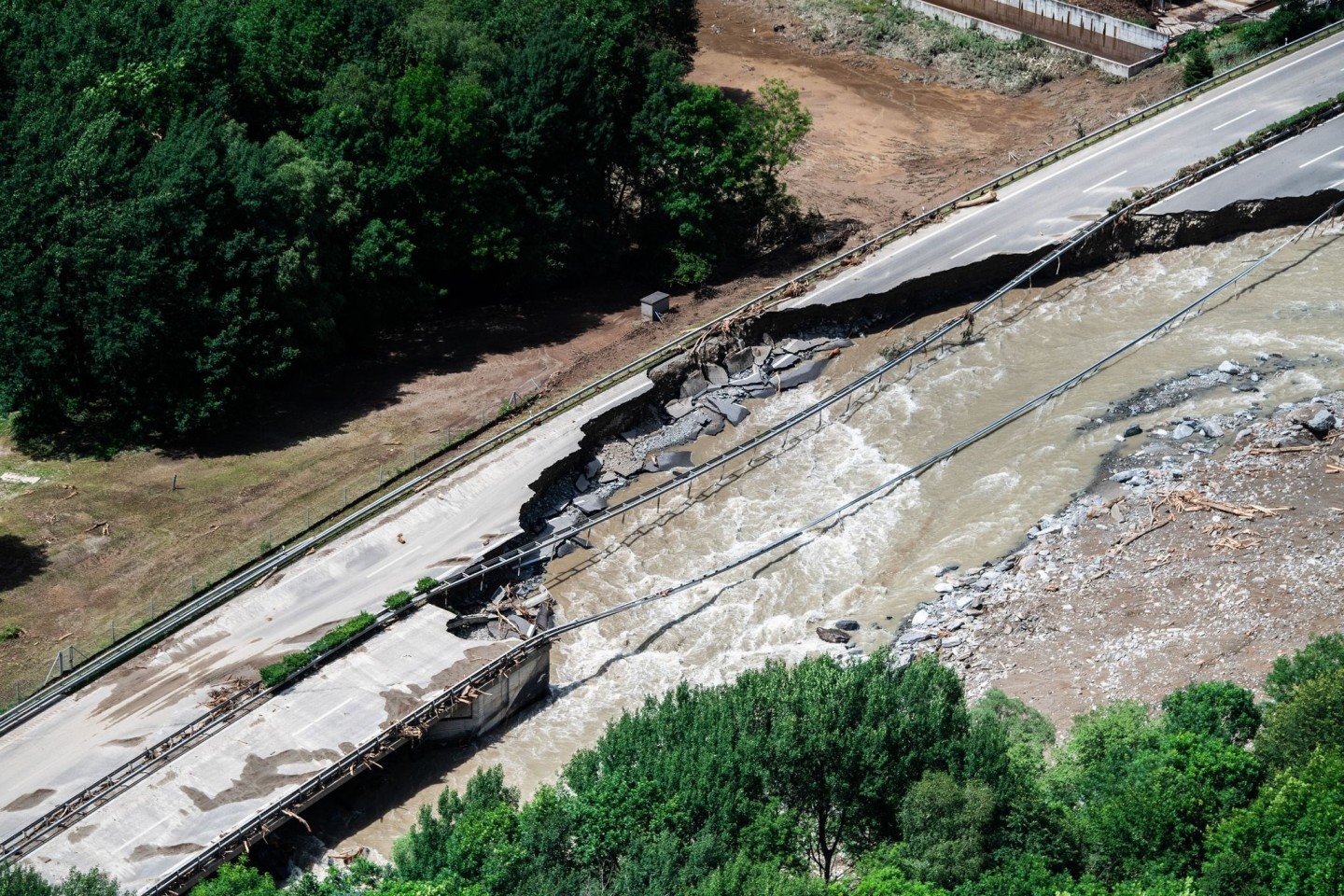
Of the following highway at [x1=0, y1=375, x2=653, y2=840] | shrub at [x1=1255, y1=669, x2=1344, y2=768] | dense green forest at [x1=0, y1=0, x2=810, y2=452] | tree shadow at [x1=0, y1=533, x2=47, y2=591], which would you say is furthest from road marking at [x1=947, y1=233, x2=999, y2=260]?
tree shadow at [x1=0, y1=533, x2=47, y2=591]

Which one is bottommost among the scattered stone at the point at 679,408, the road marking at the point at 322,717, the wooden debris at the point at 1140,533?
the wooden debris at the point at 1140,533

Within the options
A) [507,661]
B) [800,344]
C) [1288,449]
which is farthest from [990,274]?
[507,661]

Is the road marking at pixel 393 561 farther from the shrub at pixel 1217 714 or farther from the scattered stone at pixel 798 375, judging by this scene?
the shrub at pixel 1217 714

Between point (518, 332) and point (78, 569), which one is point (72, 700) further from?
→ point (518, 332)

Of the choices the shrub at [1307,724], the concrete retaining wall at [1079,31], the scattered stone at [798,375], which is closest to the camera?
the shrub at [1307,724]

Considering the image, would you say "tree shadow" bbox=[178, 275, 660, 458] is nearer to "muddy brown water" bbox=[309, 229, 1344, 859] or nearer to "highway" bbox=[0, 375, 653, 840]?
"highway" bbox=[0, 375, 653, 840]

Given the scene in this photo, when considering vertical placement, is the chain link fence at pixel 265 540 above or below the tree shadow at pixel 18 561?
below

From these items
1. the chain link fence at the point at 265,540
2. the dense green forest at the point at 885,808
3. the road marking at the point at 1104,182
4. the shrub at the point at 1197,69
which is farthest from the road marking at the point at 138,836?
the shrub at the point at 1197,69

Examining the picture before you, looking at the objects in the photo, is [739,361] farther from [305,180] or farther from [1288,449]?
[1288,449]
